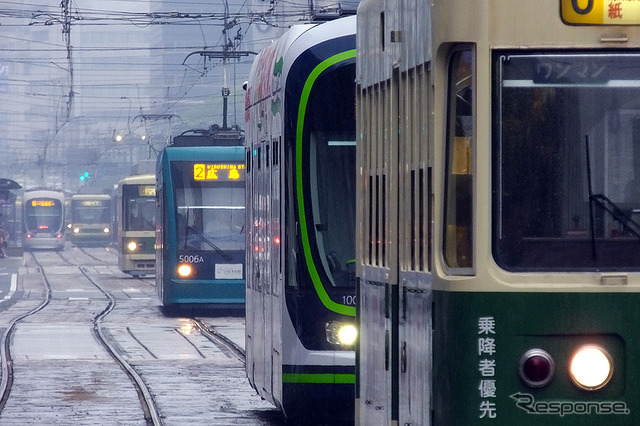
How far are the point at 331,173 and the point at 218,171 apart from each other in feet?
46.7

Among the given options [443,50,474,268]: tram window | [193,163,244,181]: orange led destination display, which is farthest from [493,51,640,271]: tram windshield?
[193,163,244,181]: orange led destination display

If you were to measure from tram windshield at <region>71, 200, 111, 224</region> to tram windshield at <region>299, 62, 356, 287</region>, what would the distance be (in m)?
68.4

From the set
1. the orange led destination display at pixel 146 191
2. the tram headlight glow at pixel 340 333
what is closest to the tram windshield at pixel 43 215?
the orange led destination display at pixel 146 191

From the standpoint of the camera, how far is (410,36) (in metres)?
6.05

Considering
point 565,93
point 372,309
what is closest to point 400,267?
point 372,309

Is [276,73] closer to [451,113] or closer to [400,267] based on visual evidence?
[400,267]

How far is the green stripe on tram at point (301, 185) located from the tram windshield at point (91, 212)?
68.4 metres

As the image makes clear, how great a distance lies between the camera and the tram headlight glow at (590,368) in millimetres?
5180

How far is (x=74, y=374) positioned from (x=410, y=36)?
10.5 meters

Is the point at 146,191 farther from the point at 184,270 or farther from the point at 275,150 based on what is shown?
the point at 275,150

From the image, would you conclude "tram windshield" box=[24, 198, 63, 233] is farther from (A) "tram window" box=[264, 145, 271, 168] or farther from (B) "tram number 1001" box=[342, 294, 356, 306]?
(B) "tram number 1001" box=[342, 294, 356, 306]

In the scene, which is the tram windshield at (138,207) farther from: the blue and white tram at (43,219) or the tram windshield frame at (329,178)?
the blue and white tram at (43,219)

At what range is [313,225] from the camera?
32.0 ft

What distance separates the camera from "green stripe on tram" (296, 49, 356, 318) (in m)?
9.61
